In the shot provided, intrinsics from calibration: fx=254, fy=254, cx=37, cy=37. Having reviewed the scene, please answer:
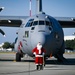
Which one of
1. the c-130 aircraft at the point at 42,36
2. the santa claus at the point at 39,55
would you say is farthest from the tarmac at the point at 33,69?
the c-130 aircraft at the point at 42,36

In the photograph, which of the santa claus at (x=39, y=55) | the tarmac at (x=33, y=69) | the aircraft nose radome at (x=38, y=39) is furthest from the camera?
the aircraft nose radome at (x=38, y=39)

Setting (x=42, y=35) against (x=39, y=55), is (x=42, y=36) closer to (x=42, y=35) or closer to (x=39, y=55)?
(x=42, y=35)

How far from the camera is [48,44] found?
1588 cm

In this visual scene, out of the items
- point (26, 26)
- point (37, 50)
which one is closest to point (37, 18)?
point (26, 26)

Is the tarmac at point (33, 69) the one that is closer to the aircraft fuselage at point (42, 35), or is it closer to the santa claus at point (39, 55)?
the santa claus at point (39, 55)

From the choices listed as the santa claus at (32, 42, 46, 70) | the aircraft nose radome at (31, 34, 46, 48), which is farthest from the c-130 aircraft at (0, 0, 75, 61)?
the santa claus at (32, 42, 46, 70)

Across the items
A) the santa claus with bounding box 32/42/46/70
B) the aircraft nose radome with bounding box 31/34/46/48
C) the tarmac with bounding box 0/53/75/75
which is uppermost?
the aircraft nose radome with bounding box 31/34/46/48

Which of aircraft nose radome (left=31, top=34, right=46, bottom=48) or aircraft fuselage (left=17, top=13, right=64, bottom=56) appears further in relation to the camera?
aircraft fuselage (left=17, top=13, right=64, bottom=56)

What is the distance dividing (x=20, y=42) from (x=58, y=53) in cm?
296

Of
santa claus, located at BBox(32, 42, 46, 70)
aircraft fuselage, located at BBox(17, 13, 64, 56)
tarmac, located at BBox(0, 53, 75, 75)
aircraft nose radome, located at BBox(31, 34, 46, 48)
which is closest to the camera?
tarmac, located at BBox(0, 53, 75, 75)

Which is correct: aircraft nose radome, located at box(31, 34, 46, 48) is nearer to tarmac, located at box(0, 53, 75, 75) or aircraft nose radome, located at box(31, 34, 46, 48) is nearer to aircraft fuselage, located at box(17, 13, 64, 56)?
aircraft fuselage, located at box(17, 13, 64, 56)

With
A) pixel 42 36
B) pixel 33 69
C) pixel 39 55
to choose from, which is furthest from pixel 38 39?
pixel 33 69

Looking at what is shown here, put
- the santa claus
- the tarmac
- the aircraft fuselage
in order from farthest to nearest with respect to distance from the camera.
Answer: the aircraft fuselage, the santa claus, the tarmac

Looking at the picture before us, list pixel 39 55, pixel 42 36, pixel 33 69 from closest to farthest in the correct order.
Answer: pixel 33 69 → pixel 39 55 → pixel 42 36
